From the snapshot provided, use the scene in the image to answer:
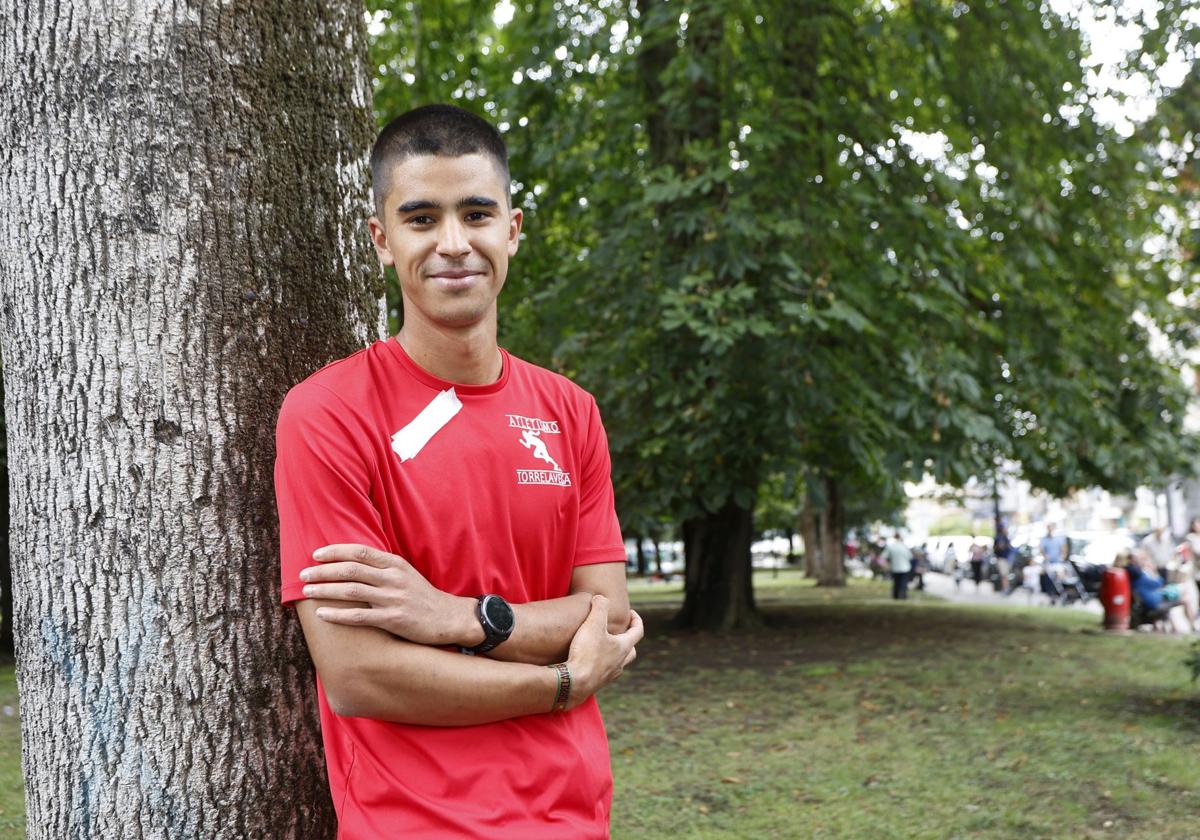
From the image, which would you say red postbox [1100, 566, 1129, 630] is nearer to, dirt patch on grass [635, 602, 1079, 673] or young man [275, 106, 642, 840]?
dirt patch on grass [635, 602, 1079, 673]

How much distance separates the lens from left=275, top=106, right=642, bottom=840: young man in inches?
88.4

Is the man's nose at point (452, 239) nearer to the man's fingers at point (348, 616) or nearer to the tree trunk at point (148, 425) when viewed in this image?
the tree trunk at point (148, 425)

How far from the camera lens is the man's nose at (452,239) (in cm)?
243

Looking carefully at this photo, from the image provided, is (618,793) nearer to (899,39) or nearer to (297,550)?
(297,550)

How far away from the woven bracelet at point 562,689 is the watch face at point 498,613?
146mm

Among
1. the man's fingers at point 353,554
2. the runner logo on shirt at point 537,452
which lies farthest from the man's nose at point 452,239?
the man's fingers at point 353,554

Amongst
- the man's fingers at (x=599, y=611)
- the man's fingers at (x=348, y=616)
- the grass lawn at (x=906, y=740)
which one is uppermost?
the man's fingers at (x=348, y=616)

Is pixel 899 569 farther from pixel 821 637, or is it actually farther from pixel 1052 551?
pixel 821 637

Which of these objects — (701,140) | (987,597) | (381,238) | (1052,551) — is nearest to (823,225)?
(701,140)

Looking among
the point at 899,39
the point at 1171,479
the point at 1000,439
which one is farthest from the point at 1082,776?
the point at 1171,479

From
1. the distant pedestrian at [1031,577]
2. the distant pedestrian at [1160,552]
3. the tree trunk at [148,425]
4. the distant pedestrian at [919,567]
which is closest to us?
the tree trunk at [148,425]

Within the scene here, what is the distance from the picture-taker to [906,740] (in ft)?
31.6

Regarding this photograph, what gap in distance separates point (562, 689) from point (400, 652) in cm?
36

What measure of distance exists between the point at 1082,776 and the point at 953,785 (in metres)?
0.92
